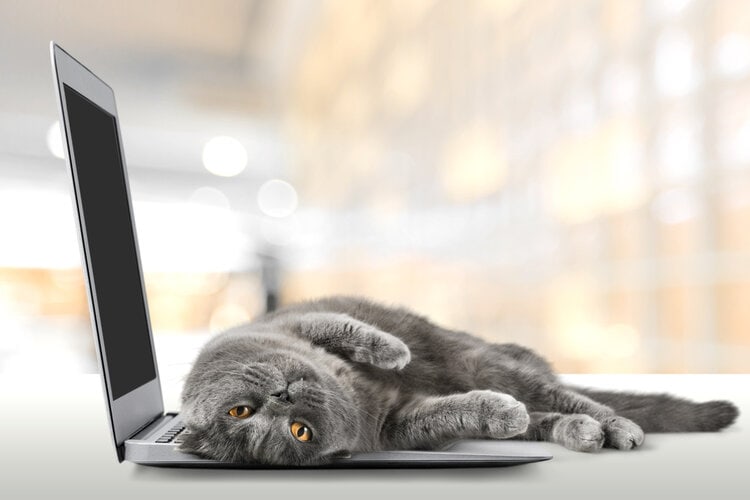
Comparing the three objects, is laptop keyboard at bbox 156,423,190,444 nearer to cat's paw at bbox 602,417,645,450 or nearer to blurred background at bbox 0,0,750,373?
cat's paw at bbox 602,417,645,450

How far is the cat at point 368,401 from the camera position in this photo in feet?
2.44

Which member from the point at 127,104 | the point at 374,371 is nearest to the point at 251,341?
the point at 374,371

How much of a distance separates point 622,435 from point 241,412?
1.45 feet

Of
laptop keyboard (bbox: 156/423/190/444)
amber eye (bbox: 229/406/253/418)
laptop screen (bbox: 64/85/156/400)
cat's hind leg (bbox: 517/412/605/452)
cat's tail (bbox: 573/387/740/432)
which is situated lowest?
cat's tail (bbox: 573/387/740/432)

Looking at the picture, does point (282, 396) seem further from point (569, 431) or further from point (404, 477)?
point (569, 431)

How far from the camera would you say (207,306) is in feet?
12.7

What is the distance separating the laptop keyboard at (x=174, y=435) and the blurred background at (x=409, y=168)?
2.56 meters

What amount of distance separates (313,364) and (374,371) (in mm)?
170

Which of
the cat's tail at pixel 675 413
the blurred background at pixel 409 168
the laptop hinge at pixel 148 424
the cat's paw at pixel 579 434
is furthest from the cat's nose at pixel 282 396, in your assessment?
the blurred background at pixel 409 168

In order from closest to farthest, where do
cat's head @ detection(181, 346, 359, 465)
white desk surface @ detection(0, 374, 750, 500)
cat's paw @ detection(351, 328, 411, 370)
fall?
white desk surface @ detection(0, 374, 750, 500), cat's head @ detection(181, 346, 359, 465), cat's paw @ detection(351, 328, 411, 370)

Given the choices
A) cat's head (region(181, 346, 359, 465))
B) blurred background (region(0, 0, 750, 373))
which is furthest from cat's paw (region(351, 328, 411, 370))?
blurred background (region(0, 0, 750, 373))

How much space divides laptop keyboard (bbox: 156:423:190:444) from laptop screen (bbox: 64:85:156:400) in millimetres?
64

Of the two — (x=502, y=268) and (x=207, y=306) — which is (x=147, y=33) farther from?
(x=502, y=268)

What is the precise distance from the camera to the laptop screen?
747 mm
